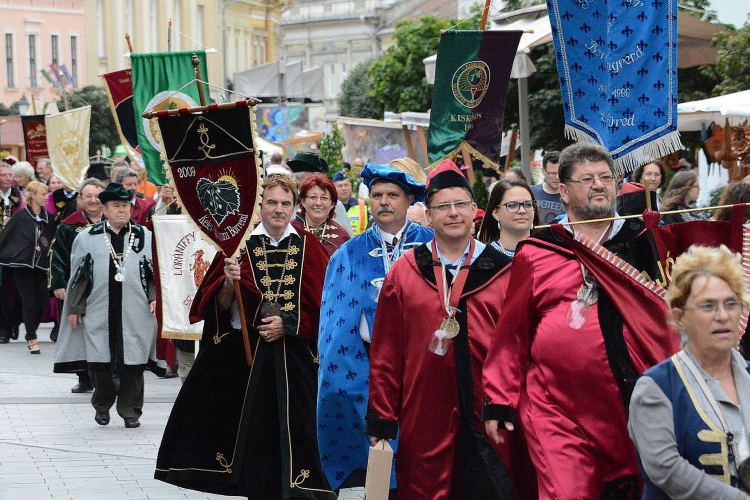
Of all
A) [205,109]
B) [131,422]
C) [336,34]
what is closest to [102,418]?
[131,422]

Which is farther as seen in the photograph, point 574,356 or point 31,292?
point 31,292

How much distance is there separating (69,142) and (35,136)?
4202mm

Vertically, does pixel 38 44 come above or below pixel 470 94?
above

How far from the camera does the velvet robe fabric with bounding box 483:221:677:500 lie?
522 cm

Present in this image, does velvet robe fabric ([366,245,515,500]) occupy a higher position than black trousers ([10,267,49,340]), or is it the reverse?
velvet robe fabric ([366,245,515,500])

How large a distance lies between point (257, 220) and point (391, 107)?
36285 mm

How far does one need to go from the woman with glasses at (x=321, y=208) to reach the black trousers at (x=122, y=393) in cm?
182

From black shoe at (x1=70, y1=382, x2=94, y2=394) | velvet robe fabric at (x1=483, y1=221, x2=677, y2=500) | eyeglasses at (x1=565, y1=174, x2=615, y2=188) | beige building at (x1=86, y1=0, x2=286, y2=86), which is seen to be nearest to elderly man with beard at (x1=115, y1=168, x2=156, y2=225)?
black shoe at (x1=70, y1=382, x2=94, y2=394)

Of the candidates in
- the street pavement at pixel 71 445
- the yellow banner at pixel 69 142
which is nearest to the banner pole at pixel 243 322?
the street pavement at pixel 71 445

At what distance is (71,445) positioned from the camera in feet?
33.8

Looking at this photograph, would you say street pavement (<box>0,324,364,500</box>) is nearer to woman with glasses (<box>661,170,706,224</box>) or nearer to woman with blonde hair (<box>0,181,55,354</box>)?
woman with blonde hair (<box>0,181,55,354</box>)

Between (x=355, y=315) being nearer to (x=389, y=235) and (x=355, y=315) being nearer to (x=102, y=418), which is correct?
(x=389, y=235)

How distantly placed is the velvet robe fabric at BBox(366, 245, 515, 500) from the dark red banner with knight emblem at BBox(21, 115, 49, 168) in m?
18.2

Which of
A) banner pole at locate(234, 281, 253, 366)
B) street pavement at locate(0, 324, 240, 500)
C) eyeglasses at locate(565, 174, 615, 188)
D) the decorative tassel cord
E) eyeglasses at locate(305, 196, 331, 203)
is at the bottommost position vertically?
street pavement at locate(0, 324, 240, 500)
